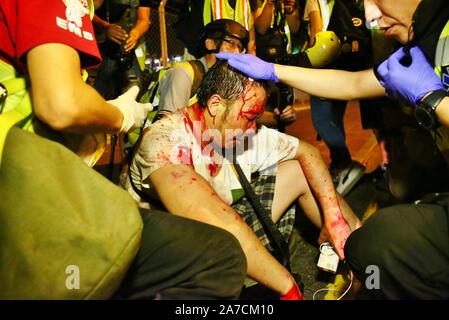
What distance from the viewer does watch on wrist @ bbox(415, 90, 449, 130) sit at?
53.1 inches

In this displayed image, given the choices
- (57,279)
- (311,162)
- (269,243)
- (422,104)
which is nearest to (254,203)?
(269,243)

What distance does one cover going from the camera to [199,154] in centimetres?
182

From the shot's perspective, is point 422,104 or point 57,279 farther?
point 422,104

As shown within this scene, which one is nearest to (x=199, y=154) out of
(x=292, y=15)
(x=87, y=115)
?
(x=87, y=115)

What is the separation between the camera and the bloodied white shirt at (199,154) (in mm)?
1625

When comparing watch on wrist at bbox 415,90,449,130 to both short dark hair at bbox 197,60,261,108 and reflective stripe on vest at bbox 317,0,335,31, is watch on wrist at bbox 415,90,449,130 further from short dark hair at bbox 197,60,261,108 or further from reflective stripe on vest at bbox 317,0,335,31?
reflective stripe on vest at bbox 317,0,335,31

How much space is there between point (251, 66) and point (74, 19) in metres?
0.96

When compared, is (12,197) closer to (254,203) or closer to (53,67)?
(53,67)

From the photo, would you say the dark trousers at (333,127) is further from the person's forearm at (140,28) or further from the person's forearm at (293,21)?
the person's forearm at (140,28)

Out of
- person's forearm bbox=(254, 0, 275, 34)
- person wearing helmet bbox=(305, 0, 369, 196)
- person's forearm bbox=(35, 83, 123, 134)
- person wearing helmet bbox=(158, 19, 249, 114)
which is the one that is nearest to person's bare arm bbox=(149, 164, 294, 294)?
person's forearm bbox=(35, 83, 123, 134)

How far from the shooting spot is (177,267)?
3.57 ft

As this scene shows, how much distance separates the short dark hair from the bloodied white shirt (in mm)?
135
